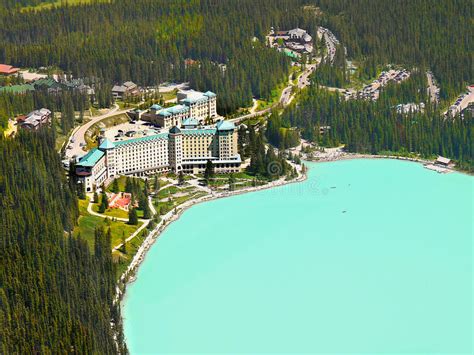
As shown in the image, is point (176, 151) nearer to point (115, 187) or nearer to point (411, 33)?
point (115, 187)

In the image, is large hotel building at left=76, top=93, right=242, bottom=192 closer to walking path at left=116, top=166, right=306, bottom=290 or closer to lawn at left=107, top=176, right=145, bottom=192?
lawn at left=107, top=176, right=145, bottom=192

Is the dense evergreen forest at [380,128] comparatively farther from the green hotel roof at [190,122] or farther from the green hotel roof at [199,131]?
the green hotel roof at [199,131]

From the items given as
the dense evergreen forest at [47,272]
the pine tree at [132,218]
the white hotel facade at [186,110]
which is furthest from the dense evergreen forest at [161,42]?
the dense evergreen forest at [47,272]

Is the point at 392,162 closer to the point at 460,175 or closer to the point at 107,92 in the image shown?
the point at 460,175

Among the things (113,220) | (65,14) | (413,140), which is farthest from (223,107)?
(65,14)

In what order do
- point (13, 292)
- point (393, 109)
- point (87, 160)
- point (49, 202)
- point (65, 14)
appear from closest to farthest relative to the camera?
point (13, 292)
point (49, 202)
point (87, 160)
point (393, 109)
point (65, 14)

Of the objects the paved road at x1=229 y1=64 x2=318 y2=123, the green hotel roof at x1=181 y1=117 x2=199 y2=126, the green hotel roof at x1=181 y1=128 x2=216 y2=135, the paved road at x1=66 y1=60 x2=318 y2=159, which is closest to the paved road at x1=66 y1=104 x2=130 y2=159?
the paved road at x1=66 y1=60 x2=318 y2=159
